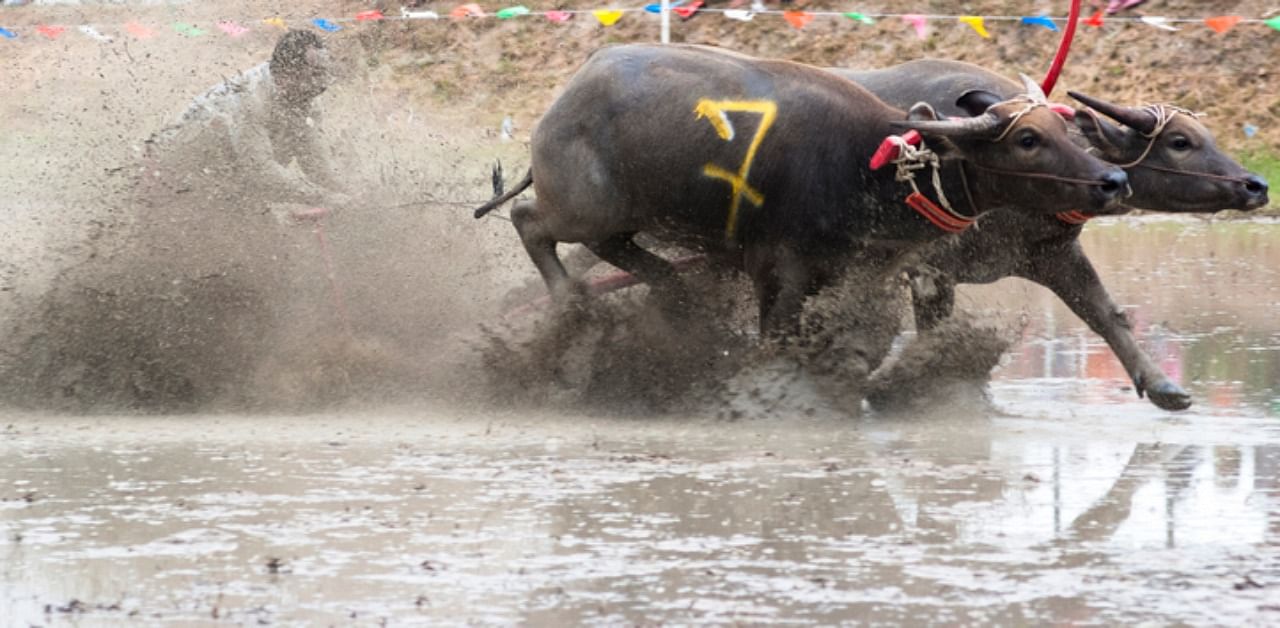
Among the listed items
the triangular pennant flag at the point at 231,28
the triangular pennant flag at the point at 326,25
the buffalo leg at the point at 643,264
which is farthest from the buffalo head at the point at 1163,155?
the triangular pennant flag at the point at 231,28

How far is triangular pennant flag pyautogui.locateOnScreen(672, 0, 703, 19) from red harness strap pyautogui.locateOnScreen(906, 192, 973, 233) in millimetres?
12922

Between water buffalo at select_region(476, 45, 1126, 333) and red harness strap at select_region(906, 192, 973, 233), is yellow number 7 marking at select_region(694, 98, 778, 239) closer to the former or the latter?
water buffalo at select_region(476, 45, 1126, 333)

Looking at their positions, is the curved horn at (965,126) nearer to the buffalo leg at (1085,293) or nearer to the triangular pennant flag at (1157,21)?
the buffalo leg at (1085,293)

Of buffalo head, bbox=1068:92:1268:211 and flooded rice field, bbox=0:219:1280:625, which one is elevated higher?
buffalo head, bbox=1068:92:1268:211

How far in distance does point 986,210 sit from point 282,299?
11.3ft

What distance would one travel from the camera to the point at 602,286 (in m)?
9.13

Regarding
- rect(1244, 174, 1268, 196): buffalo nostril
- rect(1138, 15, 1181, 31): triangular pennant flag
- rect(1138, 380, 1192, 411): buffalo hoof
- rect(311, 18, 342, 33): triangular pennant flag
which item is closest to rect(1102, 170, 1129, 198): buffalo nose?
rect(1244, 174, 1268, 196): buffalo nostril

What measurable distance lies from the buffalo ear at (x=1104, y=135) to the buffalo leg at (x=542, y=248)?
7.76 ft

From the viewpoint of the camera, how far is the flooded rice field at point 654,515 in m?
5.17

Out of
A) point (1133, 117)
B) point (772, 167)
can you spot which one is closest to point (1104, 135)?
point (1133, 117)

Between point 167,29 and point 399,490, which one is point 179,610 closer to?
point 399,490

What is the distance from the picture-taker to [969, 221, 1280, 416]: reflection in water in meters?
9.45

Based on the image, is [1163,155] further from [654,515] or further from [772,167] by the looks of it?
[654,515]

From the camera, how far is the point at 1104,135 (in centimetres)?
848
